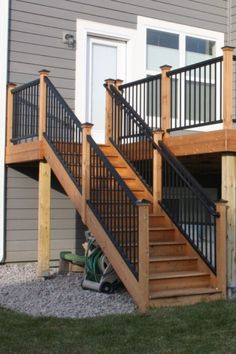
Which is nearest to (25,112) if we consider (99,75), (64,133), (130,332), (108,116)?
(64,133)

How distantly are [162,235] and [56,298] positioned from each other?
1709mm

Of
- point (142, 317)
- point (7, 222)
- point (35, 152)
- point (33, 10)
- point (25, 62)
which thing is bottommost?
point (142, 317)

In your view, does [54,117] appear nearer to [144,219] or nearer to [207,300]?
[144,219]

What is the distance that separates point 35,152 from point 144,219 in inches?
117

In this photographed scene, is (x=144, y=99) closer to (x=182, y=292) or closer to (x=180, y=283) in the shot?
(x=180, y=283)

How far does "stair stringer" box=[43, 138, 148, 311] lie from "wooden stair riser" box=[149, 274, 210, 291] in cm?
27

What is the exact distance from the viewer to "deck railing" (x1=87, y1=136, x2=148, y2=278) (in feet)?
24.1

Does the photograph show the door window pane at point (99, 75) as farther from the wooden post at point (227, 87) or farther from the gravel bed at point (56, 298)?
the wooden post at point (227, 87)

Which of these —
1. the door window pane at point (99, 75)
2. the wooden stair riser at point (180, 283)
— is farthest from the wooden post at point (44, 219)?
the wooden stair riser at point (180, 283)


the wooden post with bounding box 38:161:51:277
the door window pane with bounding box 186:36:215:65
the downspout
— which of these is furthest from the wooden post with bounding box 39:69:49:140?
the door window pane with bounding box 186:36:215:65

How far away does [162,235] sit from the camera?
27.6 ft

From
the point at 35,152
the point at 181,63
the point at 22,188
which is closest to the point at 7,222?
the point at 22,188

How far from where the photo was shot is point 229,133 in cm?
788

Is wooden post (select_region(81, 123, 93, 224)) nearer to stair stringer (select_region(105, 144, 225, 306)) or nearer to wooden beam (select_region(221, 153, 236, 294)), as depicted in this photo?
stair stringer (select_region(105, 144, 225, 306))
